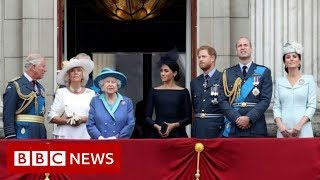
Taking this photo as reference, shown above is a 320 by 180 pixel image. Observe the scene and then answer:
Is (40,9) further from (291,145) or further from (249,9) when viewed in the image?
(291,145)

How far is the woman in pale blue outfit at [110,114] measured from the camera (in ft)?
37.5

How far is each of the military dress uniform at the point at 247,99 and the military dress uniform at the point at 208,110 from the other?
19 centimetres

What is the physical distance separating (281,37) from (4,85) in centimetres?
401

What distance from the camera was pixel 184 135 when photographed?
1229 cm

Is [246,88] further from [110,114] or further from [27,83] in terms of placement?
[27,83]

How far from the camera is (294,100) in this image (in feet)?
38.0

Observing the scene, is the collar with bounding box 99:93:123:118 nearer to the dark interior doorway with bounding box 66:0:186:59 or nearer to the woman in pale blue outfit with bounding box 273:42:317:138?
the woman in pale blue outfit with bounding box 273:42:317:138

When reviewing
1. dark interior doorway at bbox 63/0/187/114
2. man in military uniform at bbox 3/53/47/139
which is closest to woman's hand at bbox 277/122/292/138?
man in military uniform at bbox 3/53/47/139

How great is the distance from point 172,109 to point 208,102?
19.3 inches

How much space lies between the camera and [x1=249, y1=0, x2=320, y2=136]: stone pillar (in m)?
14.1

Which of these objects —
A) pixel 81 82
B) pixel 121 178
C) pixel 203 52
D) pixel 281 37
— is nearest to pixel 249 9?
pixel 281 37

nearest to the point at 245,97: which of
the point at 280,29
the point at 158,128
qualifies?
the point at 158,128

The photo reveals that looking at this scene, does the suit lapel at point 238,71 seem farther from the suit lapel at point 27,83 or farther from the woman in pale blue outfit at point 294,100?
the suit lapel at point 27,83

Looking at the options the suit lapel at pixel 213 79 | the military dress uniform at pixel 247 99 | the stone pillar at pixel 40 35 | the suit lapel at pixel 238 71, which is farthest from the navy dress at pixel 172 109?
the stone pillar at pixel 40 35
